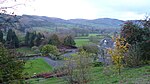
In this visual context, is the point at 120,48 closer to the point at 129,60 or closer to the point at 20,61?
the point at 129,60

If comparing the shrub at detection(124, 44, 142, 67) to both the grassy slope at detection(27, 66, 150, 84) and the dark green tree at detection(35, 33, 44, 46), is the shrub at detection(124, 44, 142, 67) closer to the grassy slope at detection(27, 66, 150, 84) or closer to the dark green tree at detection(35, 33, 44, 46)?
the grassy slope at detection(27, 66, 150, 84)

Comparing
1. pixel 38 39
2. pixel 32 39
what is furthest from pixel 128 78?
pixel 32 39

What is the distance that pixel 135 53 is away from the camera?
28406mm

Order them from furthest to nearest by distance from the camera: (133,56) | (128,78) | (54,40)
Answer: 1. (54,40)
2. (133,56)
3. (128,78)

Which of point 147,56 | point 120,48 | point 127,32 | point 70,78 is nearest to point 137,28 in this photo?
point 127,32

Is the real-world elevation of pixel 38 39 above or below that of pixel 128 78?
below

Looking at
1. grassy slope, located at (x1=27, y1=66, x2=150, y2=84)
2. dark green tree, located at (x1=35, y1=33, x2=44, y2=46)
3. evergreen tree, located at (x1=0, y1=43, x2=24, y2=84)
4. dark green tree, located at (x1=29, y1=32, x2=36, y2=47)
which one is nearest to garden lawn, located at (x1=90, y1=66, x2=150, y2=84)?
grassy slope, located at (x1=27, y1=66, x2=150, y2=84)

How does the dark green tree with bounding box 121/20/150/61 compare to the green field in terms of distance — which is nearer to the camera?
the green field

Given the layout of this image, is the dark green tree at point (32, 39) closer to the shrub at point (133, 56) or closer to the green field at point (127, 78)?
the shrub at point (133, 56)

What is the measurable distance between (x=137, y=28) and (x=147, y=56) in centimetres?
336

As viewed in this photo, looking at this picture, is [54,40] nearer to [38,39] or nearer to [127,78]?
[38,39]

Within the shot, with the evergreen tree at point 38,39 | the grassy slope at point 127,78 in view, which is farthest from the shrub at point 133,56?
the evergreen tree at point 38,39

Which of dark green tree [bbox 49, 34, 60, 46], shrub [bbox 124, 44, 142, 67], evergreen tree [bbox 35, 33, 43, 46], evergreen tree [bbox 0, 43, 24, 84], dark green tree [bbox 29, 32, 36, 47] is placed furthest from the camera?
evergreen tree [bbox 35, 33, 43, 46]

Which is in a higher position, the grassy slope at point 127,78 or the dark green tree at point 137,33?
the dark green tree at point 137,33
